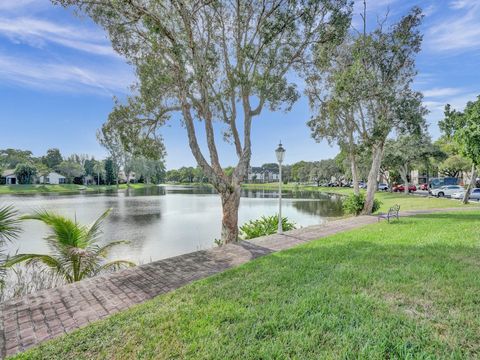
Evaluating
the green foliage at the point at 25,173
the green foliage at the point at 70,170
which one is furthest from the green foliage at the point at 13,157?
the green foliage at the point at 25,173

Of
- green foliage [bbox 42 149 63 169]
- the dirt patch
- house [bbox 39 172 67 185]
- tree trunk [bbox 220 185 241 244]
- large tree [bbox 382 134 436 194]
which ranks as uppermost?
green foliage [bbox 42 149 63 169]

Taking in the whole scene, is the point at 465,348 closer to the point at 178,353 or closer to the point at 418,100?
the point at 178,353

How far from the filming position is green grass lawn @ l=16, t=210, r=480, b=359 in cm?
271

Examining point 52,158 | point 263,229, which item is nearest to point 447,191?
point 263,229

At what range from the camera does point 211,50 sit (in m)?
Answer: 9.66

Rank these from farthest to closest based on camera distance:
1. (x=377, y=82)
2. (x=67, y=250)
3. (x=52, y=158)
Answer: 1. (x=52, y=158)
2. (x=377, y=82)
3. (x=67, y=250)

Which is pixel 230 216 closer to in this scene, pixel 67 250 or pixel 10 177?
pixel 67 250

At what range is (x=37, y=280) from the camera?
629 cm

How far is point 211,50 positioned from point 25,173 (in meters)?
62.5

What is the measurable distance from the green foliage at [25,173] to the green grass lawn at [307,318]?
6574cm

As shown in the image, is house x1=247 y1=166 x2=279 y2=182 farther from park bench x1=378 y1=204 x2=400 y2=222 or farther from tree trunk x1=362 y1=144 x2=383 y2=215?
park bench x1=378 y1=204 x2=400 y2=222

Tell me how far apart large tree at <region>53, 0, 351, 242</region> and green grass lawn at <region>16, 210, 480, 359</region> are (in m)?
4.67

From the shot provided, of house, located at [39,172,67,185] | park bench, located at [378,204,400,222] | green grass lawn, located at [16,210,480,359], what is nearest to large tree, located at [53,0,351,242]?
green grass lawn, located at [16,210,480,359]

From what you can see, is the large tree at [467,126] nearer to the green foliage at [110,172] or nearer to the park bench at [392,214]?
the park bench at [392,214]
